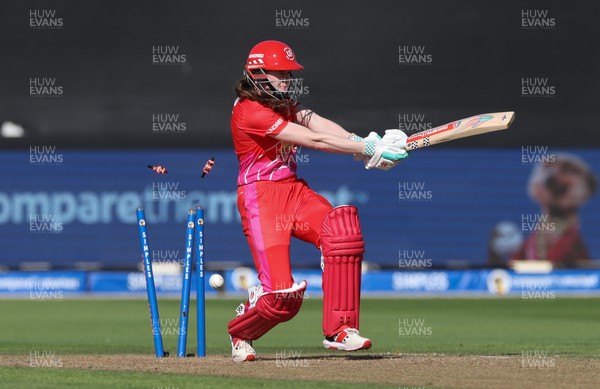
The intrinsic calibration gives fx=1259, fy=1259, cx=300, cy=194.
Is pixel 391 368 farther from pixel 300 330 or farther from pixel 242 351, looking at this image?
pixel 300 330

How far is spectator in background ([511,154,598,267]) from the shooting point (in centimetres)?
2272

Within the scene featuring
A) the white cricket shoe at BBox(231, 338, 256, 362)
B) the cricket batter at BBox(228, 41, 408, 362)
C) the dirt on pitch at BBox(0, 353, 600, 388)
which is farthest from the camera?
the white cricket shoe at BBox(231, 338, 256, 362)

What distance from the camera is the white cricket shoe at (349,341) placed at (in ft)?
26.7

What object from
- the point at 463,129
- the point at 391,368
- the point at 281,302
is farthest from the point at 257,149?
the point at 391,368

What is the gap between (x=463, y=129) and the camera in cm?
816

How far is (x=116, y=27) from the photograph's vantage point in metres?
23.5

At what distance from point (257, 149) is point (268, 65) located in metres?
0.56

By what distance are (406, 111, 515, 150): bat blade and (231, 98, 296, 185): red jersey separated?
0.87 meters

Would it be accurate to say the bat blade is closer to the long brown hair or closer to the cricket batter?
the cricket batter

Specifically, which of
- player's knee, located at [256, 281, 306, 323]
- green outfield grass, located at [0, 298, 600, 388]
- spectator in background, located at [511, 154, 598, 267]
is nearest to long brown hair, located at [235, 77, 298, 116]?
player's knee, located at [256, 281, 306, 323]

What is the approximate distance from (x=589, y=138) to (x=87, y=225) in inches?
371

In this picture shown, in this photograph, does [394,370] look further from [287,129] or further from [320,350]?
[320,350]

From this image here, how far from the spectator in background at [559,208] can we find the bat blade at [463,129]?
14.8 metres

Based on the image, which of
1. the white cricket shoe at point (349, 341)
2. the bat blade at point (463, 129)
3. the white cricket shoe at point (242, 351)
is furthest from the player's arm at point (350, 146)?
the white cricket shoe at point (242, 351)
